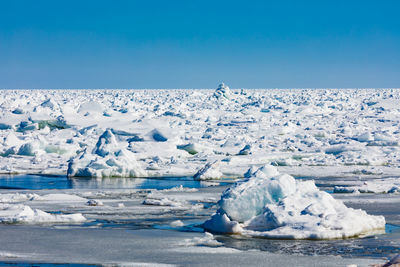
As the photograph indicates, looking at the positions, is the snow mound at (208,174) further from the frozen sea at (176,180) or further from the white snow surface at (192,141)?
the white snow surface at (192,141)

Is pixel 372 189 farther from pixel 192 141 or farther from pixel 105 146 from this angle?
pixel 192 141

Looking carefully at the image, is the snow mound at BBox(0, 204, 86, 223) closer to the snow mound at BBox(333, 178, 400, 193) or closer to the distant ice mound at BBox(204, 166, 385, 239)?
the distant ice mound at BBox(204, 166, 385, 239)

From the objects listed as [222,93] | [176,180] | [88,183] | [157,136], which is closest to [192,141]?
[157,136]

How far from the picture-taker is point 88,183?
13.0 metres

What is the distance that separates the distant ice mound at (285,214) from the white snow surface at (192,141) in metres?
6.91

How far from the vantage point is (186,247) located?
247 inches

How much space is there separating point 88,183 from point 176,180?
1820mm

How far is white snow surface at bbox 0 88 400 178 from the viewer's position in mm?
15359

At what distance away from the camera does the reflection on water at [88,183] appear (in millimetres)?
12273

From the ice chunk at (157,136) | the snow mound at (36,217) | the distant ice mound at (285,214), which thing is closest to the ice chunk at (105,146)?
the ice chunk at (157,136)

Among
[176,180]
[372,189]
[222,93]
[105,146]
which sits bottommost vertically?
[372,189]

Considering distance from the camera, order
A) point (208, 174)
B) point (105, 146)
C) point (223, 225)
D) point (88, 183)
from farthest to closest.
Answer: point (105, 146), point (208, 174), point (88, 183), point (223, 225)

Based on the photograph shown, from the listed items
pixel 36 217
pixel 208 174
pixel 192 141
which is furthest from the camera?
pixel 192 141

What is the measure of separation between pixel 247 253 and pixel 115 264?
1230 mm
